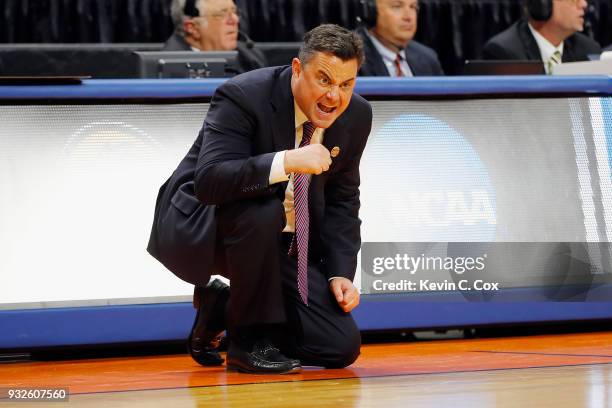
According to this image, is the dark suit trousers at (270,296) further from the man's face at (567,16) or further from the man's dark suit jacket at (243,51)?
the man's face at (567,16)

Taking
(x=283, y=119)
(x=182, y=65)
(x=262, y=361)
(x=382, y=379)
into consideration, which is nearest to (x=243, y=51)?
(x=182, y=65)

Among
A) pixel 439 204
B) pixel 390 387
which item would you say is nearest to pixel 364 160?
pixel 439 204

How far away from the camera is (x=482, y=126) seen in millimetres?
4035

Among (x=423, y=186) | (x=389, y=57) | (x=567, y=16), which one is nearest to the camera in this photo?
(x=423, y=186)

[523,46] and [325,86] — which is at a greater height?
[523,46]

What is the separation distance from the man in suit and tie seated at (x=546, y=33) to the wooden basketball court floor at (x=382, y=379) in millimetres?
2589

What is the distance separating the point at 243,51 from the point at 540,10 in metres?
1.69

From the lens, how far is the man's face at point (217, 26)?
18.9ft

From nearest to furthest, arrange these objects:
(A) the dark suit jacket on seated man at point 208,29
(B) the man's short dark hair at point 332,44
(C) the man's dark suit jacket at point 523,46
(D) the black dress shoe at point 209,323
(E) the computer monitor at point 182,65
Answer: (B) the man's short dark hair at point 332,44 < (D) the black dress shoe at point 209,323 < (E) the computer monitor at point 182,65 < (A) the dark suit jacket on seated man at point 208,29 < (C) the man's dark suit jacket at point 523,46

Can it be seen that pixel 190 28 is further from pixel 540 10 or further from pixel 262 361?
pixel 262 361

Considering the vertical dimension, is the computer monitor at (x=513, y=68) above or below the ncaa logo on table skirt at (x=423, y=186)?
above

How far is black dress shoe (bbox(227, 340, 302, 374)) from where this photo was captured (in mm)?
3074

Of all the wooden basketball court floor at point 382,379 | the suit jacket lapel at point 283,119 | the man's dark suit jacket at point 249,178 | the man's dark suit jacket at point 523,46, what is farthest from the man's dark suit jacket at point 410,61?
the suit jacket lapel at point 283,119

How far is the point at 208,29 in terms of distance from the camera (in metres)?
5.80
